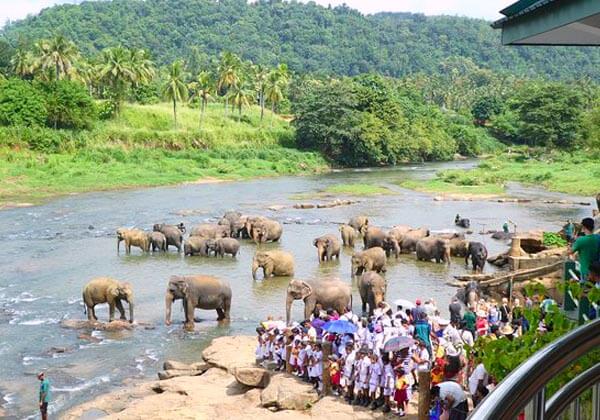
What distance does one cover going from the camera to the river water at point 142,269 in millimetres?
16720

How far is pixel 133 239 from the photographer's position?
30.8 m

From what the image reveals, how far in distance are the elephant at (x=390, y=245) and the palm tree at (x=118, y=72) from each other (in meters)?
40.1

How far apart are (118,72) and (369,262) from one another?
43959mm

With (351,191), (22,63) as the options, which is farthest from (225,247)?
(22,63)

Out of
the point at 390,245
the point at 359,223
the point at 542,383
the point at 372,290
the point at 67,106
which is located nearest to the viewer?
the point at 542,383

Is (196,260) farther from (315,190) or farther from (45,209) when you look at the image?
(315,190)

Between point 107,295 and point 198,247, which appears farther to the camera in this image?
point 198,247

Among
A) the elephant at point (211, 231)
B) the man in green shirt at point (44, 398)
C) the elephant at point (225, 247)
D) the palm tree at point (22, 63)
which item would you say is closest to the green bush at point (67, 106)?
the palm tree at point (22, 63)

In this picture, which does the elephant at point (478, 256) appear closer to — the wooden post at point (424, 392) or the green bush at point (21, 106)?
the wooden post at point (424, 392)

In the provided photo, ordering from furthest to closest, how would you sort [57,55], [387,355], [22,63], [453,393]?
[22,63] < [57,55] < [387,355] < [453,393]

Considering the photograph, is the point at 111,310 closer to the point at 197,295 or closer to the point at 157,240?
the point at 197,295

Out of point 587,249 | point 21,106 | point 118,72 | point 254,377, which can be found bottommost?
point 254,377

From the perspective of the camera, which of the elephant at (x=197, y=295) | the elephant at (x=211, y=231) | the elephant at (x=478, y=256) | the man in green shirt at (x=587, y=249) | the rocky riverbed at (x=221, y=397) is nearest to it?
the man in green shirt at (x=587, y=249)

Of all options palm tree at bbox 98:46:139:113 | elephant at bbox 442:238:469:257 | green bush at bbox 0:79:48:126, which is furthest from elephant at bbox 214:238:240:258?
palm tree at bbox 98:46:139:113
